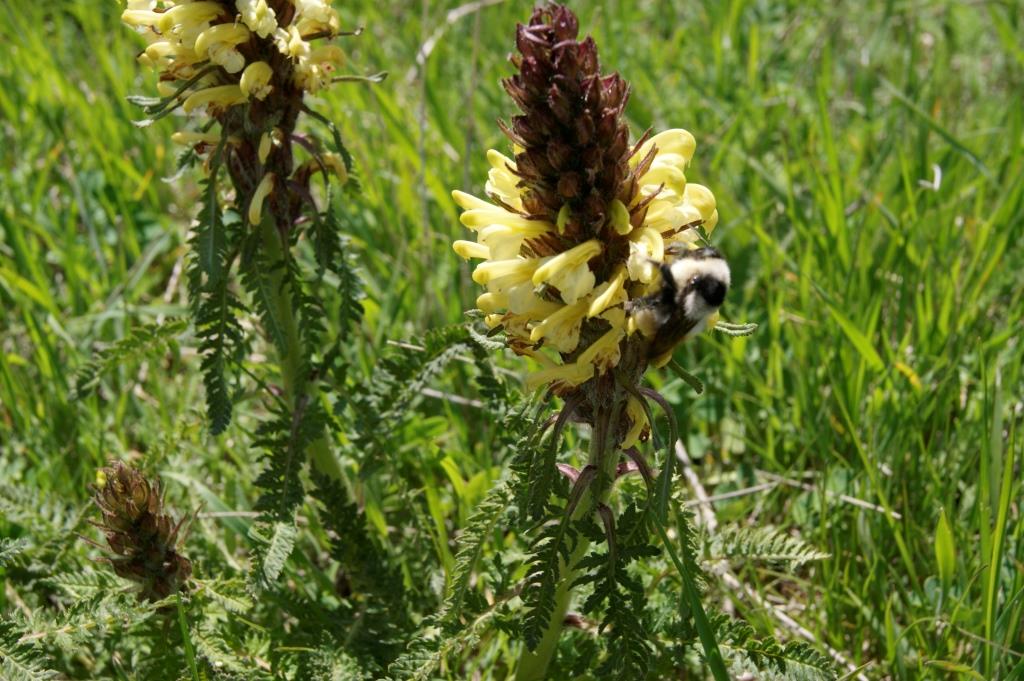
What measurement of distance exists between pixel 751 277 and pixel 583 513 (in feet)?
6.54

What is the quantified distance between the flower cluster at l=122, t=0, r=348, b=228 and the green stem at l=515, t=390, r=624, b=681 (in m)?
0.87

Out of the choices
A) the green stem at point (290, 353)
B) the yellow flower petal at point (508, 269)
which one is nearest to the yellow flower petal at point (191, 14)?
the green stem at point (290, 353)

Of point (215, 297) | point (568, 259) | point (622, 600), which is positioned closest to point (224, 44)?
Result: point (215, 297)

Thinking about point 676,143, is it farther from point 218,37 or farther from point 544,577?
point 218,37

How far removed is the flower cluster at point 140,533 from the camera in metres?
2.26

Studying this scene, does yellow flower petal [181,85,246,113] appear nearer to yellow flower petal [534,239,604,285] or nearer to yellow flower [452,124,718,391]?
yellow flower [452,124,718,391]

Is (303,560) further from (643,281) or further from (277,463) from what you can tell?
(643,281)

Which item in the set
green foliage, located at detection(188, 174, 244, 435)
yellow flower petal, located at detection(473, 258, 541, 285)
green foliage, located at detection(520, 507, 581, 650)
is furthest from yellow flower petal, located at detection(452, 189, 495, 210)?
green foliage, located at detection(188, 174, 244, 435)

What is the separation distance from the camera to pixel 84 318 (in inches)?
141

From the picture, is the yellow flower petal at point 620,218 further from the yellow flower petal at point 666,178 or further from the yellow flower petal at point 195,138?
→ the yellow flower petal at point 195,138

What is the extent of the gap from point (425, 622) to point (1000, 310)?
2.17 meters

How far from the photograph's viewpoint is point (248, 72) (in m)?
2.21

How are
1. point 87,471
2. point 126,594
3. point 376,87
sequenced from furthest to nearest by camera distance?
1. point 376,87
2. point 87,471
3. point 126,594

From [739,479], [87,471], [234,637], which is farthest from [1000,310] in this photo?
[87,471]
